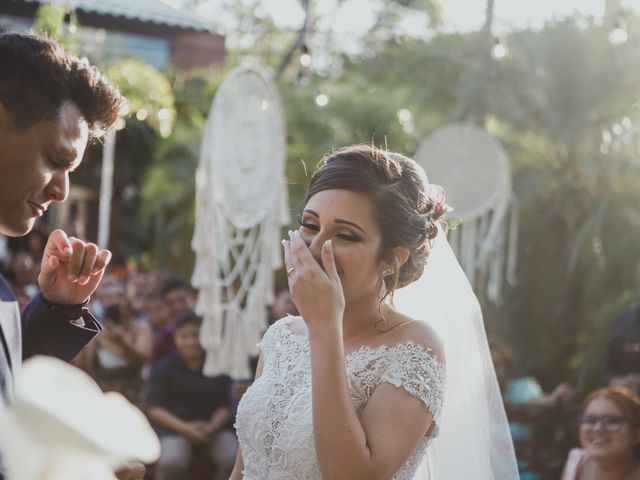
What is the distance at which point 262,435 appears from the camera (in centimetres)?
278

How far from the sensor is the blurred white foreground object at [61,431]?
1032 millimetres

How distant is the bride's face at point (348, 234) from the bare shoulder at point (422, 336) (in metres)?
0.15

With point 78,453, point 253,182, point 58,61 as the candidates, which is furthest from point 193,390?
point 78,453

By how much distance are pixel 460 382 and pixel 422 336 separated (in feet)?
1.76

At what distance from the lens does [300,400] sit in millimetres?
2754

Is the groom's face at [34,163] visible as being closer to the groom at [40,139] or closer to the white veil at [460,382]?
the groom at [40,139]

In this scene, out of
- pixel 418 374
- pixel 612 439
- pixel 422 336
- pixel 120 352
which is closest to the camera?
A: pixel 418 374

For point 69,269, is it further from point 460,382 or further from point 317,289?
point 460,382

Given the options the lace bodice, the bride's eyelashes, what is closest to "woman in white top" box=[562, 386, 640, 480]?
the lace bodice

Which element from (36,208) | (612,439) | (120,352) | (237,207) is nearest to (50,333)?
(36,208)

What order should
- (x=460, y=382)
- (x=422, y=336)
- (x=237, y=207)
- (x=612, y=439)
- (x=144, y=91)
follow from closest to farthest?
(x=422, y=336)
(x=460, y=382)
(x=612, y=439)
(x=237, y=207)
(x=144, y=91)

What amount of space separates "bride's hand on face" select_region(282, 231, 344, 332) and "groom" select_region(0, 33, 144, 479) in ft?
1.61

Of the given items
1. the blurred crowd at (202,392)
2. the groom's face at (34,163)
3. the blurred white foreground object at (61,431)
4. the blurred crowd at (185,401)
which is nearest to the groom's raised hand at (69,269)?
the groom's face at (34,163)

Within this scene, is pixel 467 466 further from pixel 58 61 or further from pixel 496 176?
pixel 496 176
